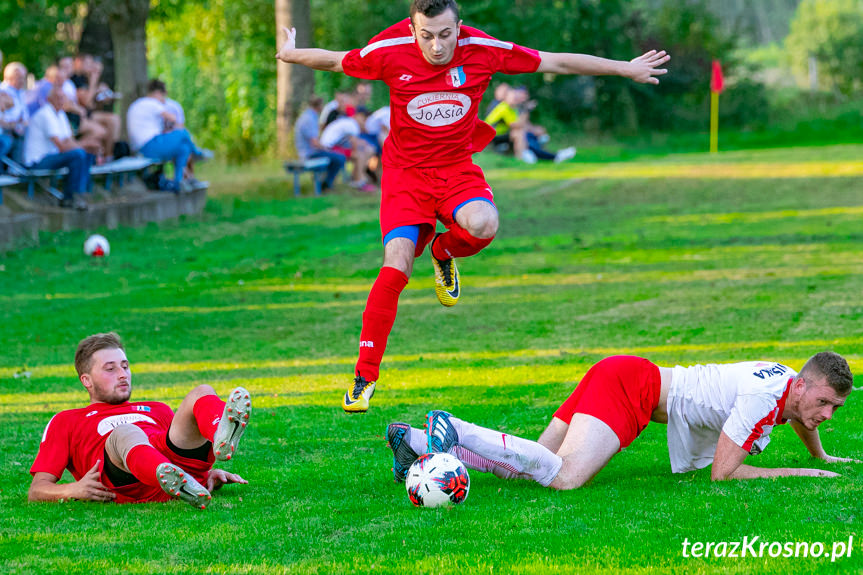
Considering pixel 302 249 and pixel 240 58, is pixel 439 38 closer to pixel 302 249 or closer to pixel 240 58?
pixel 302 249

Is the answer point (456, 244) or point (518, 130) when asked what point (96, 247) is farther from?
point (518, 130)

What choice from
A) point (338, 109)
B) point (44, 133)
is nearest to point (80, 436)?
point (44, 133)

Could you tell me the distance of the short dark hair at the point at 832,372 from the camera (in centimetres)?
588

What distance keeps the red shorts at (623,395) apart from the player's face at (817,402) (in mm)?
859

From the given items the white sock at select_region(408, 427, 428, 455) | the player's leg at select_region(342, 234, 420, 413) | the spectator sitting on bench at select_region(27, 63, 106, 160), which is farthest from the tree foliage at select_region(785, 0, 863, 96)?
the white sock at select_region(408, 427, 428, 455)

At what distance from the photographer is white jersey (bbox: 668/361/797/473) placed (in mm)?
6121

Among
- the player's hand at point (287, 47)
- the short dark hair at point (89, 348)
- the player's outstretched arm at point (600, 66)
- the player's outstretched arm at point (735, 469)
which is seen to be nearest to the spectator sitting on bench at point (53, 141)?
the player's hand at point (287, 47)

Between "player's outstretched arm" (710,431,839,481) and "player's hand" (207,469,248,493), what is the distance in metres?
2.83

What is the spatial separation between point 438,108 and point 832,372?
10.4 ft

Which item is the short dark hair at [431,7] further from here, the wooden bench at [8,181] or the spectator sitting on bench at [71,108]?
the spectator sitting on bench at [71,108]

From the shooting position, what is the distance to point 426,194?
755 centimetres

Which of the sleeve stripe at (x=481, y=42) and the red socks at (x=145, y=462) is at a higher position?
the sleeve stripe at (x=481, y=42)

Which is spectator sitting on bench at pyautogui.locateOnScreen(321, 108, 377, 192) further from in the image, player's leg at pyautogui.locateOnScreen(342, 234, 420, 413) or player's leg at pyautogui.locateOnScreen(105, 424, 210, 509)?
player's leg at pyautogui.locateOnScreen(105, 424, 210, 509)

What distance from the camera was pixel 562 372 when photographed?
9.88 m
